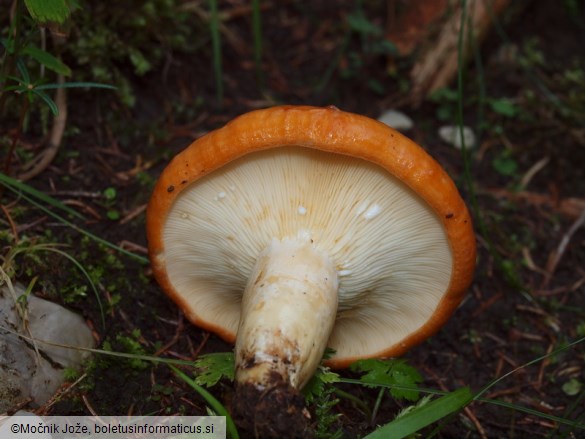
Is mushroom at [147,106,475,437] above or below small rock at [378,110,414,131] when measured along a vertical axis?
above

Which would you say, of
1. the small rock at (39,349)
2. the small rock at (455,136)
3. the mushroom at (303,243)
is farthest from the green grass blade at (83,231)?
the small rock at (455,136)

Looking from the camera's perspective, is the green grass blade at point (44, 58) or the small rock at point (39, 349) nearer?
the small rock at point (39, 349)

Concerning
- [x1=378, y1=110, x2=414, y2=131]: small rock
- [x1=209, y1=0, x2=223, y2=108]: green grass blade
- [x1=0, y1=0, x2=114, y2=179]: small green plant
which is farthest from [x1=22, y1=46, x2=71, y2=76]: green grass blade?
[x1=378, y1=110, x2=414, y2=131]: small rock

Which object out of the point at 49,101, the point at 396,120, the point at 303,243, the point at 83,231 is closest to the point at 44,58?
the point at 49,101

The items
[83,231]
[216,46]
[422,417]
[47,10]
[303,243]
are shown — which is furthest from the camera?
[216,46]

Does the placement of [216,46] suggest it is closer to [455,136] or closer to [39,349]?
[455,136]

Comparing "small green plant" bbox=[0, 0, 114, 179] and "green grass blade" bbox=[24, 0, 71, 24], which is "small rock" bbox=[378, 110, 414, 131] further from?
"green grass blade" bbox=[24, 0, 71, 24]

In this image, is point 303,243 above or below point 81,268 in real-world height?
above

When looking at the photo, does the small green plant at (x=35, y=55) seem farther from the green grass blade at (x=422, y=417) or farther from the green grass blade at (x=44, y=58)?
the green grass blade at (x=422, y=417)
